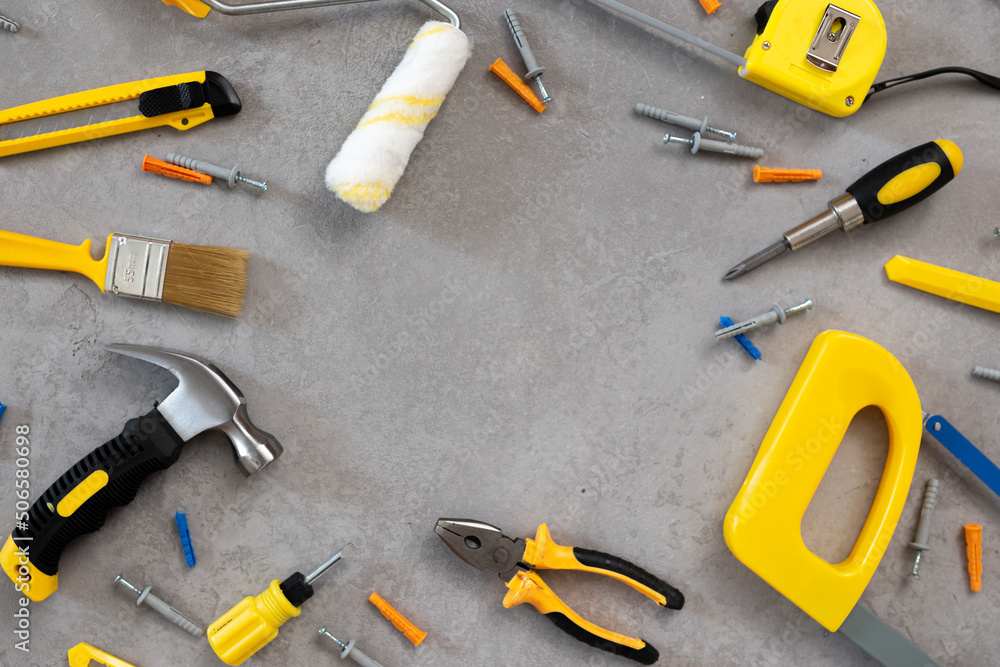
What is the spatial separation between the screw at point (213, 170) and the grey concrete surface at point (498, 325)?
4cm

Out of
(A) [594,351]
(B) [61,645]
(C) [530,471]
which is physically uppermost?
(A) [594,351]

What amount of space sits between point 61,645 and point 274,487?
46 cm

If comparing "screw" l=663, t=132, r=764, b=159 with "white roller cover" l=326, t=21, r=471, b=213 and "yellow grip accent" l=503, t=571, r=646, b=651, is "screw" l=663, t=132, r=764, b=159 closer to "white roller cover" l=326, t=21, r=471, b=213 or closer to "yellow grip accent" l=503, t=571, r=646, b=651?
"white roller cover" l=326, t=21, r=471, b=213

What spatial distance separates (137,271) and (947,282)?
4.62 feet

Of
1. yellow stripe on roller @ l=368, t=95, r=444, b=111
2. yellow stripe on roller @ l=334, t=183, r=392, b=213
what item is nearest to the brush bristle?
yellow stripe on roller @ l=334, t=183, r=392, b=213

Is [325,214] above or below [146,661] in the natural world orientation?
above

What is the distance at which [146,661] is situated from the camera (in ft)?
3.84

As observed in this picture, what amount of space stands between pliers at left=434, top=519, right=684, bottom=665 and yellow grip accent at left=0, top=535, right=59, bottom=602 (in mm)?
677

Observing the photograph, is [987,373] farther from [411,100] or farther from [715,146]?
[411,100]

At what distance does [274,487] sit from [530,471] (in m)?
0.45

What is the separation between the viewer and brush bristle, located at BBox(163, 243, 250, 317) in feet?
3.72

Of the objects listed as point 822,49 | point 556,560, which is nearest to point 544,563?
point 556,560

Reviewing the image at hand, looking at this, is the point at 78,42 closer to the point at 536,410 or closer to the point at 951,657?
the point at 536,410

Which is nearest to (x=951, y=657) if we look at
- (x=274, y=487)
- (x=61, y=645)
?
(x=274, y=487)
